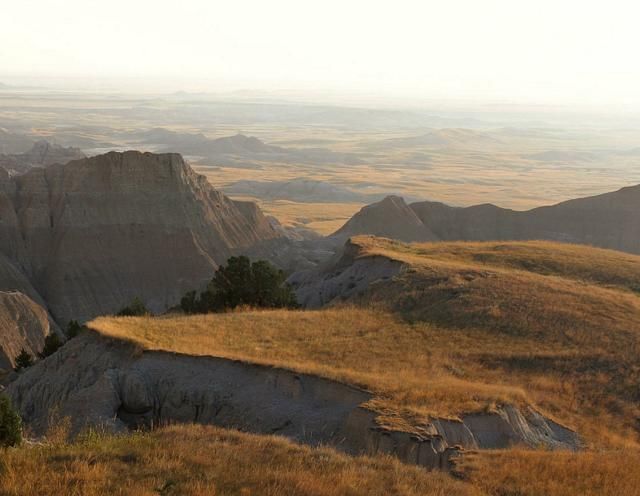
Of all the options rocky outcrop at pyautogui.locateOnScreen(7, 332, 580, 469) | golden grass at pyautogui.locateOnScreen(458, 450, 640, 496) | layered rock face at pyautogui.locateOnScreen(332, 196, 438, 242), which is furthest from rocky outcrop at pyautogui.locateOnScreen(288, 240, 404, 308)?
layered rock face at pyautogui.locateOnScreen(332, 196, 438, 242)

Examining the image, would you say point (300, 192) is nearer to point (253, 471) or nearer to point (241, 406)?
point (241, 406)

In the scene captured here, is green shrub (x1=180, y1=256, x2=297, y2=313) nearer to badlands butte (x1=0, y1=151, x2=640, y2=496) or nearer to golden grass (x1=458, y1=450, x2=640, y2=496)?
badlands butte (x1=0, y1=151, x2=640, y2=496)

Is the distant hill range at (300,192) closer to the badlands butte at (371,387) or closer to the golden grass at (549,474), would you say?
the badlands butte at (371,387)

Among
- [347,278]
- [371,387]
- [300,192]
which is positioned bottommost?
Result: [300,192]

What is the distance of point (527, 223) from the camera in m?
83.2

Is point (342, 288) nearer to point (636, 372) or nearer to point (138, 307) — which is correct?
point (138, 307)

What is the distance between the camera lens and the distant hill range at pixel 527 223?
266ft

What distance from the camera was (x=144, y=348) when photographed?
19.3 m

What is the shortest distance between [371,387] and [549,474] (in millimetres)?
4906

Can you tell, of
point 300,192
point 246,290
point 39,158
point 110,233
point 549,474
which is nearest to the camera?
point 549,474

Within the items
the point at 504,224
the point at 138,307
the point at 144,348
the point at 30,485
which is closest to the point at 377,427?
the point at 30,485

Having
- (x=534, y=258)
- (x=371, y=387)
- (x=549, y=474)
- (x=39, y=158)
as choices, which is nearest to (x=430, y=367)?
(x=371, y=387)

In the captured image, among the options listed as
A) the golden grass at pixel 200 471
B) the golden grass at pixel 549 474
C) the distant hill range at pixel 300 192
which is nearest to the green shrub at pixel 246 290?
the golden grass at pixel 549 474

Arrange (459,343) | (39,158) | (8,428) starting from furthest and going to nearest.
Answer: (39,158) < (459,343) < (8,428)
